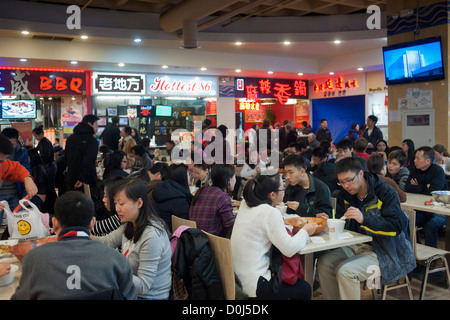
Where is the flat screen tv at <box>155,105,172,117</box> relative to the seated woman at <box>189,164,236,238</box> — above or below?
above

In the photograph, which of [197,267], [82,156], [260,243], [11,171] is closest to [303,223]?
[260,243]

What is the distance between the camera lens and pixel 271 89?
13.9 meters

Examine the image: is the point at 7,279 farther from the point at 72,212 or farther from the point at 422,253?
the point at 422,253

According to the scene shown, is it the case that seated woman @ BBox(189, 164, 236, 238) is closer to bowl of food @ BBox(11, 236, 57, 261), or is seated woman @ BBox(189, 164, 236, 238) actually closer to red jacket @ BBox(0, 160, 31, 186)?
bowl of food @ BBox(11, 236, 57, 261)

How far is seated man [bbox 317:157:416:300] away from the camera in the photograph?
318 centimetres

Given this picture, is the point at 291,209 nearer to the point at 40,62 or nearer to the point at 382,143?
the point at 382,143

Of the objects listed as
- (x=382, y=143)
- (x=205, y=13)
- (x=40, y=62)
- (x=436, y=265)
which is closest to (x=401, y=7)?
(x=382, y=143)

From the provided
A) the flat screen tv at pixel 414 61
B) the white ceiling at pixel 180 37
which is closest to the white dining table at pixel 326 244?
the flat screen tv at pixel 414 61

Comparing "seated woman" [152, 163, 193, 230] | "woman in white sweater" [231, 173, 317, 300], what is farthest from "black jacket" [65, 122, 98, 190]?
"woman in white sweater" [231, 173, 317, 300]

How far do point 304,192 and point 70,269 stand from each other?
2.61 m

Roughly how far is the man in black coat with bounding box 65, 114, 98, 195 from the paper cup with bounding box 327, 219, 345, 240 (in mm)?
3703

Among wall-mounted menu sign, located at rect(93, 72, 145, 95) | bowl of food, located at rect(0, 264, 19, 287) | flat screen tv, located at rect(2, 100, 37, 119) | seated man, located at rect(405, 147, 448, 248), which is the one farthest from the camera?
wall-mounted menu sign, located at rect(93, 72, 145, 95)

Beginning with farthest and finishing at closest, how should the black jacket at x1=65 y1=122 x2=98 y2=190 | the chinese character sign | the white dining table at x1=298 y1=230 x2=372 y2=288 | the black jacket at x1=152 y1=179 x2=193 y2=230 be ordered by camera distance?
the chinese character sign
the black jacket at x1=65 y1=122 x2=98 y2=190
the black jacket at x1=152 y1=179 x2=193 y2=230
the white dining table at x1=298 y1=230 x2=372 y2=288
